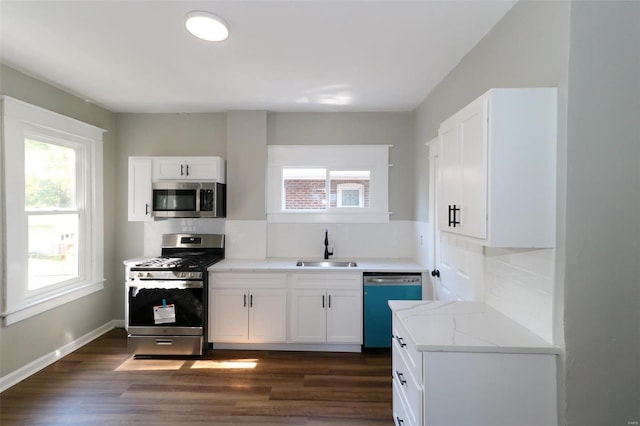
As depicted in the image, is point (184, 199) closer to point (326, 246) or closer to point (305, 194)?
point (305, 194)

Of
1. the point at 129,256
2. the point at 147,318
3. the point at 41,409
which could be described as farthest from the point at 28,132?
the point at 41,409

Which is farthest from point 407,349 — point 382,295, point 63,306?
point 63,306

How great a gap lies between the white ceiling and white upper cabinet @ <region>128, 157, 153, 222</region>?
67 centimetres

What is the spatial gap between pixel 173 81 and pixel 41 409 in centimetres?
272

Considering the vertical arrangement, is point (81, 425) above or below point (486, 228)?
below

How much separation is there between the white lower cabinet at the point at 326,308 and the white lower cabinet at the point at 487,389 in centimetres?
177

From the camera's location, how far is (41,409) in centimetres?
240

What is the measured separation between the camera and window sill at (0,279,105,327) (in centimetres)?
267

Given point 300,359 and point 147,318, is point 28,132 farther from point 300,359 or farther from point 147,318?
point 300,359

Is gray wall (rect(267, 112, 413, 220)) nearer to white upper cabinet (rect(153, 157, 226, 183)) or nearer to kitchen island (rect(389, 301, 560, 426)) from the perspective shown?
white upper cabinet (rect(153, 157, 226, 183))

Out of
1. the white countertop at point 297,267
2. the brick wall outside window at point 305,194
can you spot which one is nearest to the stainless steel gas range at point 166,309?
the white countertop at point 297,267

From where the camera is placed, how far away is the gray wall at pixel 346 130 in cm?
389

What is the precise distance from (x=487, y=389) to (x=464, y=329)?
28cm

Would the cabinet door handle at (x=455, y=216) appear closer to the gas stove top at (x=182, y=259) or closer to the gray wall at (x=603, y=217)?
the gray wall at (x=603, y=217)
